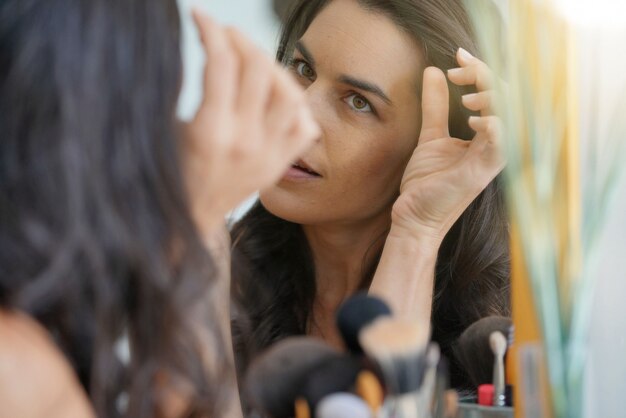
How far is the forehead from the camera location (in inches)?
37.2

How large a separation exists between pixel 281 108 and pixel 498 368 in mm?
273

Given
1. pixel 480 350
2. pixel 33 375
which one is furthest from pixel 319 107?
pixel 33 375

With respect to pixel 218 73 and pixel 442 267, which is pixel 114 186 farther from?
pixel 442 267

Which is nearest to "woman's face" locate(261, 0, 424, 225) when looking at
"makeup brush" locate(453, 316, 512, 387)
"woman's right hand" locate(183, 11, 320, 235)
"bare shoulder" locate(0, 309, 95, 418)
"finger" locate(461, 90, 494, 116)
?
"finger" locate(461, 90, 494, 116)

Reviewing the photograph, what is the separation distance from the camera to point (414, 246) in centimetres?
85

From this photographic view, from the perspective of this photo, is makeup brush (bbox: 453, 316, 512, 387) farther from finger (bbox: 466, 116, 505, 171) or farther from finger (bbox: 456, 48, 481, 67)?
finger (bbox: 456, 48, 481, 67)

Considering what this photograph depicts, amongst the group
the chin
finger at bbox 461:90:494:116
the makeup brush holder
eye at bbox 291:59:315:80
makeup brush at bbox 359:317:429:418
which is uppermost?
eye at bbox 291:59:315:80

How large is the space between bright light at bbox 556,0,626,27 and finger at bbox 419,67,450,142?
28cm

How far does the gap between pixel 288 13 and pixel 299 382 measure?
677mm

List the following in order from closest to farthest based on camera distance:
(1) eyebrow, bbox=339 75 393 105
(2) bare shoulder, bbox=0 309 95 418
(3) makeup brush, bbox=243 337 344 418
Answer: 1. (2) bare shoulder, bbox=0 309 95 418
2. (3) makeup brush, bbox=243 337 344 418
3. (1) eyebrow, bbox=339 75 393 105

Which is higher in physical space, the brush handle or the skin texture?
the skin texture

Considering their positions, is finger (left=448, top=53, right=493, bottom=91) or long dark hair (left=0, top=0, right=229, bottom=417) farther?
finger (left=448, top=53, right=493, bottom=91)

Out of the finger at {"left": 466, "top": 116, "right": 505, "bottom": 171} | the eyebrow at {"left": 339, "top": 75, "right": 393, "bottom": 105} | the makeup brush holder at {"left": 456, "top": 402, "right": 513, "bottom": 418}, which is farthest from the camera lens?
the eyebrow at {"left": 339, "top": 75, "right": 393, "bottom": 105}

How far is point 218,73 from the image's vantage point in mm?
539
